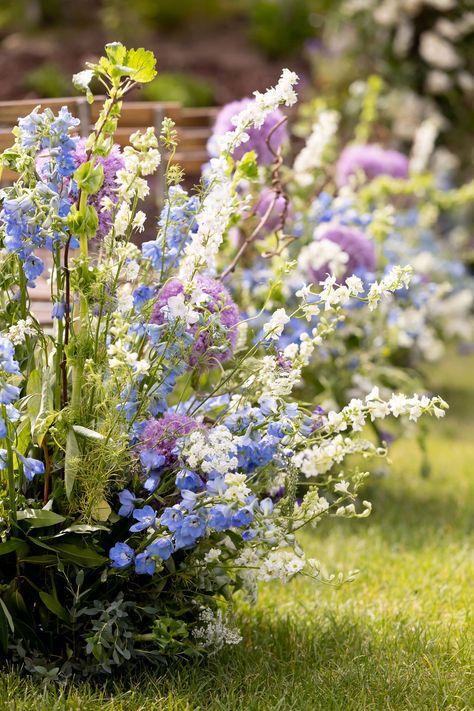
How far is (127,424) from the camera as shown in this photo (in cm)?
169

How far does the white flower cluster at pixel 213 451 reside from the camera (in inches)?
62.4

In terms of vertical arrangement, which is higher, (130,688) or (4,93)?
(4,93)

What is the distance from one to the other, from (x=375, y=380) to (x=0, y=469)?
1.75 m

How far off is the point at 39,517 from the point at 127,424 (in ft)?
0.68

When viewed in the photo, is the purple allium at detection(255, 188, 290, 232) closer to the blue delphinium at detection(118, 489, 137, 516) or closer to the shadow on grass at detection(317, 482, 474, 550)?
the shadow on grass at detection(317, 482, 474, 550)

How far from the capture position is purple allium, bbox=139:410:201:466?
5.50 feet

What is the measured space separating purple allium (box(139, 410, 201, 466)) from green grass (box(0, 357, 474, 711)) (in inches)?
15.4

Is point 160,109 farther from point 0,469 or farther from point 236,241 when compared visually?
point 0,469

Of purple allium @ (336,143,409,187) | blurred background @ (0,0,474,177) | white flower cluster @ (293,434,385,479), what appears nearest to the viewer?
white flower cluster @ (293,434,385,479)

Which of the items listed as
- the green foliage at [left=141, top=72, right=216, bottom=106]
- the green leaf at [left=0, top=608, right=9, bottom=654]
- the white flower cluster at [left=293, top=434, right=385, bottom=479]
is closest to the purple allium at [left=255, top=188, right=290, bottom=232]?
the white flower cluster at [left=293, top=434, right=385, bottom=479]

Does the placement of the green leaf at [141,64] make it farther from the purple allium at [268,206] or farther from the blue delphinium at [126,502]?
the purple allium at [268,206]

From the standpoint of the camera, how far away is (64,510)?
1695mm

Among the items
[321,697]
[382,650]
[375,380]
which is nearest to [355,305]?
[375,380]

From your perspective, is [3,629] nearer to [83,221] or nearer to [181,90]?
[83,221]
